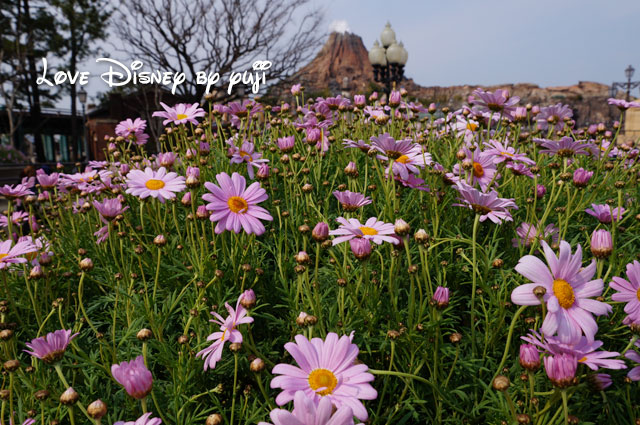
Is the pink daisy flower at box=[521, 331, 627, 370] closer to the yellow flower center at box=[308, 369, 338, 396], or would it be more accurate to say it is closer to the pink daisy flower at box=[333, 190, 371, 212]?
the yellow flower center at box=[308, 369, 338, 396]

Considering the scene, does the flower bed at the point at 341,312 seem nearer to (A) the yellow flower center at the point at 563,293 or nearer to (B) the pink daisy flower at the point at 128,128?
(A) the yellow flower center at the point at 563,293

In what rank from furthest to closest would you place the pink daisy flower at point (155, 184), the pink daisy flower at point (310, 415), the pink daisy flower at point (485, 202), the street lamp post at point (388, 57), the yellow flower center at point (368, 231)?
the street lamp post at point (388, 57)
the pink daisy flower at point (155, 184)
the pink daisy flower at point (485, 202)
the yellow flower center at point (368, 231)
the pink daisy flower at point (310, 415)

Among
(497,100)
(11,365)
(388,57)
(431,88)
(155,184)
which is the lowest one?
(11,365)

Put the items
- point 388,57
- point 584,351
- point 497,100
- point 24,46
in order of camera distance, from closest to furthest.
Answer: point 584,351 < point 497,100 < point 388,57 < point 24,46

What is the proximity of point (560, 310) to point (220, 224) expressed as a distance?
0.89 meters

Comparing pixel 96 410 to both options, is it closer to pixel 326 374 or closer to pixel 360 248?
pixel 326 374

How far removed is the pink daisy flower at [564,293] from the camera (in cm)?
83

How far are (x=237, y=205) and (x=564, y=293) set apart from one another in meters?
0.90

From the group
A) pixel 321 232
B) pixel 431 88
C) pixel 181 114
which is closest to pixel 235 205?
pixel 321 232

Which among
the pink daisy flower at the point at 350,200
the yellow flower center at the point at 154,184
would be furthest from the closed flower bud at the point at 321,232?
the yellow flower center at the point at 154,184

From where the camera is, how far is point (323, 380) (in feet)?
2.55

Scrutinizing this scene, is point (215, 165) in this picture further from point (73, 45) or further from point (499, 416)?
point (73, 45)

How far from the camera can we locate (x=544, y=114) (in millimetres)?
2791

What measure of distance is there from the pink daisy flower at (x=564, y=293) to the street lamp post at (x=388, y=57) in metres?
10.1
